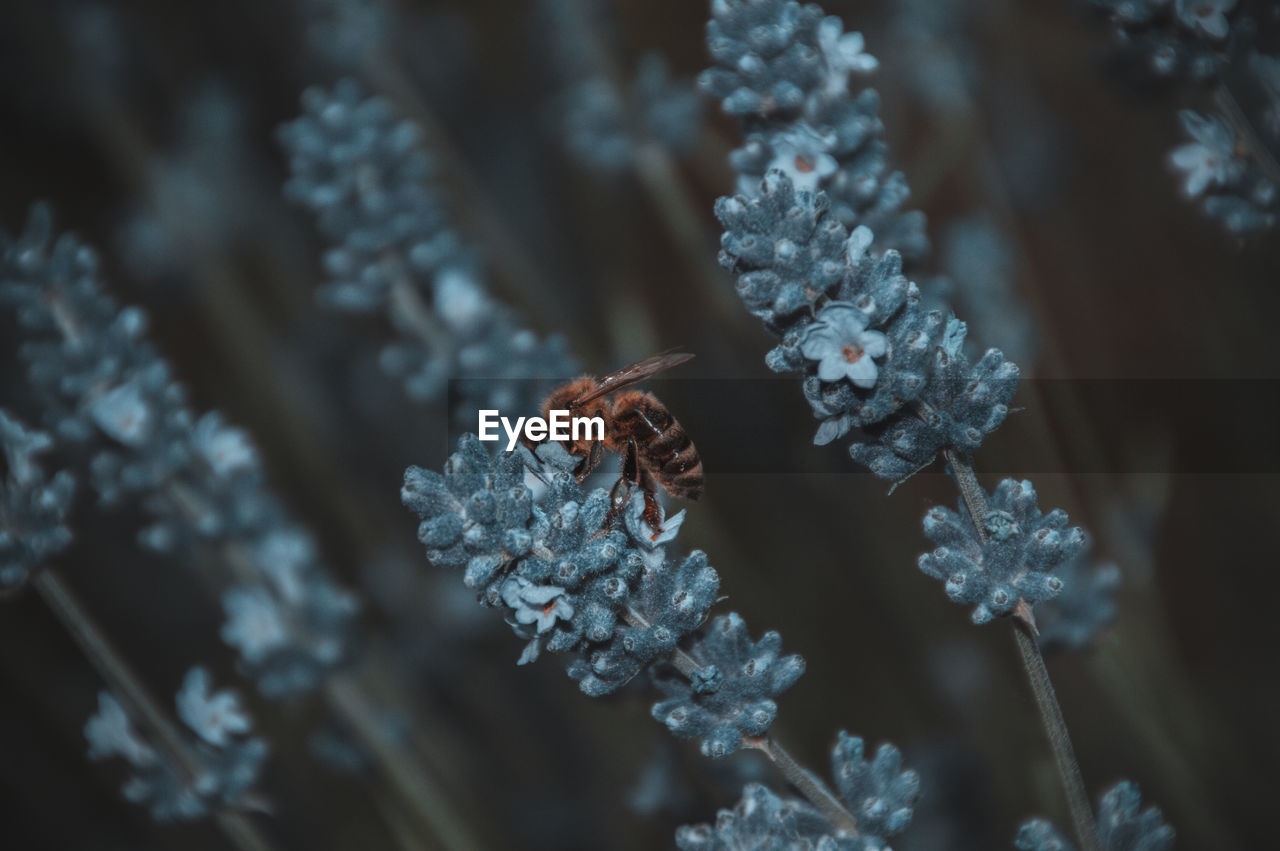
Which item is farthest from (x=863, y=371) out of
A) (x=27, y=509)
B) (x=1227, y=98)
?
(x=27, y=509)

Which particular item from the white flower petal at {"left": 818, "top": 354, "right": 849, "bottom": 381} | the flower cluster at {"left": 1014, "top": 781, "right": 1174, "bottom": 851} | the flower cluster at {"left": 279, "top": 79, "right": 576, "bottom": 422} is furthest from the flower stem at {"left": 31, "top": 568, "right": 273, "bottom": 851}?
the flower cluster at {"left": 1014, "top": 781, "right": 1174, "bottom": 851}

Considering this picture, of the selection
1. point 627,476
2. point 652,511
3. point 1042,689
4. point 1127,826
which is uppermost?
point 627,476

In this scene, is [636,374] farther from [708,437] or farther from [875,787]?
[875,787]

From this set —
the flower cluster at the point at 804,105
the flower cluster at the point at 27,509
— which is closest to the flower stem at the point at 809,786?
the flower cluster at the point at 804,105

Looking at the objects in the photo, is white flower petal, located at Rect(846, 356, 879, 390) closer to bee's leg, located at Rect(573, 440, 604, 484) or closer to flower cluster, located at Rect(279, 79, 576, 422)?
bee's leg, located at Rect(573, 440, 604, 484)

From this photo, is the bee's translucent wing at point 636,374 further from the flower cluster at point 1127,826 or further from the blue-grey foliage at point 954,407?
the flower cluster at point 1127,826

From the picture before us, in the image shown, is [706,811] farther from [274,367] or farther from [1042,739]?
[274,367]
